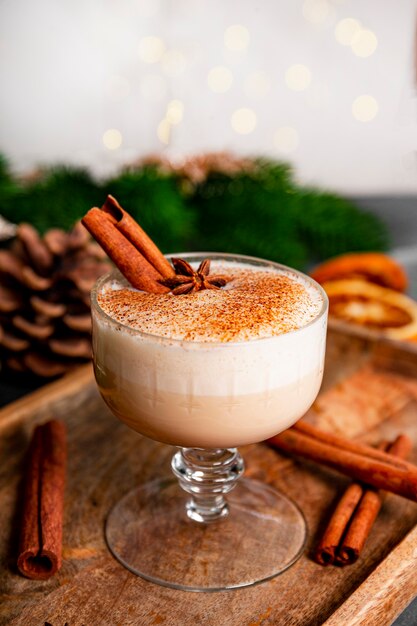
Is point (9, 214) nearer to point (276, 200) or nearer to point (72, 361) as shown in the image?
point (72, 361)

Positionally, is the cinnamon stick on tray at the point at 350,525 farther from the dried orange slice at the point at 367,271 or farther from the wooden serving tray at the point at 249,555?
the dried orange slice at the point at 367,271

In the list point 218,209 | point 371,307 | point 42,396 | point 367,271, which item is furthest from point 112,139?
point 42,396

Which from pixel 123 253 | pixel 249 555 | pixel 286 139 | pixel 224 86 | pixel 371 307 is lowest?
pixel 249 555

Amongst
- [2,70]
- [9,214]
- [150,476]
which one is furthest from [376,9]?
[150,476]

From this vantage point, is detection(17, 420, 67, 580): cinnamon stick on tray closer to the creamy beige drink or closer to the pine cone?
the creamy beige drink

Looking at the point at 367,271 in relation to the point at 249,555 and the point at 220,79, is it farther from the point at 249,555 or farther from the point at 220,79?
the point at 220,79

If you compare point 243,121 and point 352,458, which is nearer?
point 352,458

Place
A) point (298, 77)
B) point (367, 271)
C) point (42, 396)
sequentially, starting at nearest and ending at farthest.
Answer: point (42, 396) < point (367, 271) < point (298, 77)

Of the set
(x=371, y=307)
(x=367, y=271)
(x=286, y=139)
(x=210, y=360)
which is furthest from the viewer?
→ (x=286, y=139)
